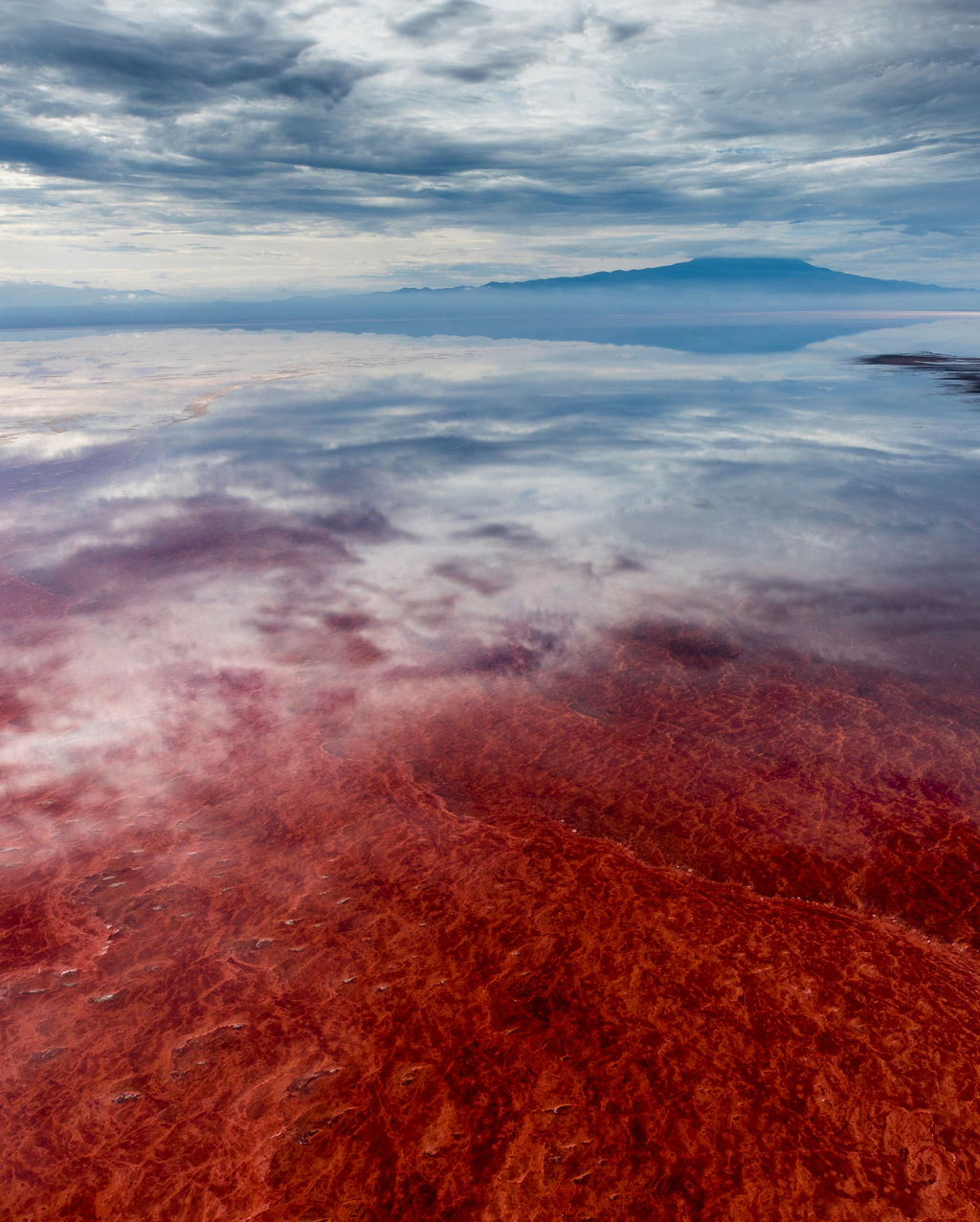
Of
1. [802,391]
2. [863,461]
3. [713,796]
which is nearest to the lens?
[713,796]

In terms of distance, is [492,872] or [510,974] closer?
[510,974]

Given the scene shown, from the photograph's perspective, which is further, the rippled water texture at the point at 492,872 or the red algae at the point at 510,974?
the rippled water texture at the point at 492,872

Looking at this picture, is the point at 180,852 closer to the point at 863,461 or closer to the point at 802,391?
the point at 863,461

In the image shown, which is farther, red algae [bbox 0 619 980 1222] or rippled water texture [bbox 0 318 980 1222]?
rippled water texture [bbox 0 318 980 1222]

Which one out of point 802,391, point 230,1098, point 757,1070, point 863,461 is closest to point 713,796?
point 757,1070
